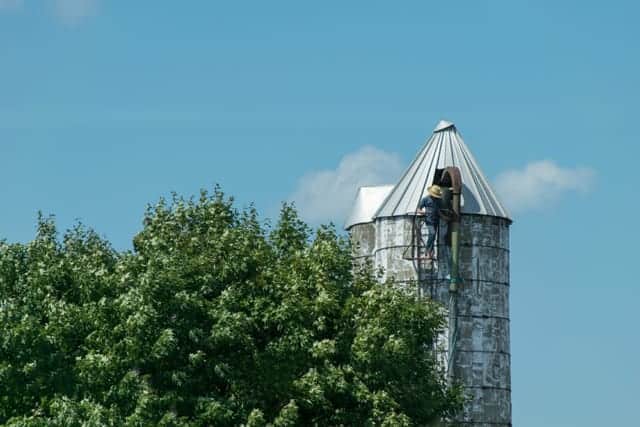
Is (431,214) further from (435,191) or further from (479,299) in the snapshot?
Result: (479,299)

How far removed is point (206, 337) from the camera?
43.1m

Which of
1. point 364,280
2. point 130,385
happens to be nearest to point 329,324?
point 364,280

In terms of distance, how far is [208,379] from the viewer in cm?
4381

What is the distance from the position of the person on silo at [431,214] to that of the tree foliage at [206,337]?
9.93 metres

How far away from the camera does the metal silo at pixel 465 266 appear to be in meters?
58.2

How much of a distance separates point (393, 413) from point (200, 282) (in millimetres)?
7300

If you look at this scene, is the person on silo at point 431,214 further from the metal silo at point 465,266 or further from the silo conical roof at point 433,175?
the silo conical roof at point 433,175

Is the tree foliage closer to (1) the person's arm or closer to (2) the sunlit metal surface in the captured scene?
(1) the person's arm

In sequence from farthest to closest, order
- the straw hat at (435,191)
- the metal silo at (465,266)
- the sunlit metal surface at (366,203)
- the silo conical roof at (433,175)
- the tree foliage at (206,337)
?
the sunlit metal surface at (366,203)
the silo conical roof at (433,175)
the straw hat at (435,191)
the metal silo at (465,266)
the tree foliage at (206,337)

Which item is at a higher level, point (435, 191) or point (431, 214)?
point (435, 191)

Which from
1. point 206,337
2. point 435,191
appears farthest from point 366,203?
point 206,337

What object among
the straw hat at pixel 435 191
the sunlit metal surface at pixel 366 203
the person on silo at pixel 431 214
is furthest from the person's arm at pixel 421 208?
the sunlit metal surface at pixel 366 203

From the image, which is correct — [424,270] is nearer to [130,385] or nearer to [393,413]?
[393,413]

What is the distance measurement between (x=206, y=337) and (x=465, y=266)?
60.7 ft
